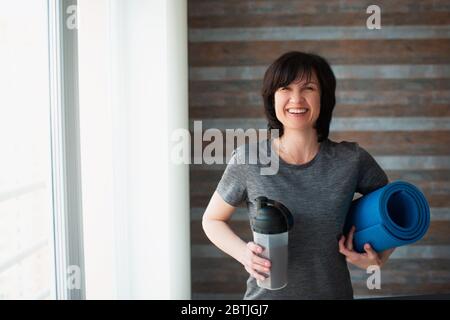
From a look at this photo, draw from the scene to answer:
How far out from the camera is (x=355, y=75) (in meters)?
2.13

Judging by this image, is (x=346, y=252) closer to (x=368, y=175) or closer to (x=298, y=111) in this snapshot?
(x=368, y=175)

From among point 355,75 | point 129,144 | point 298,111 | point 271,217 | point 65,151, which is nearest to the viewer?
point 271,217

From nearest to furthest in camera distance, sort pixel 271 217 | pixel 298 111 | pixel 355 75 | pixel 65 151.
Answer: pixel 271 217, pixel 298 111, pixel 65 151, pixel 355 75

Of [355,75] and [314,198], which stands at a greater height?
[355,75]

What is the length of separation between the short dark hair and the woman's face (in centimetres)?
1

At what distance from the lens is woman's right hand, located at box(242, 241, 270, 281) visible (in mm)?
928

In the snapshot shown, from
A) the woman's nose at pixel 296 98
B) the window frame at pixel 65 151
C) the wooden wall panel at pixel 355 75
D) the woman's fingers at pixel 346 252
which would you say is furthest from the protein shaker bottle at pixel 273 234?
the wooden wall panel at pixel 355 75

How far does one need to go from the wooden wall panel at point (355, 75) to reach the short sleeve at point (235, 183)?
115 cm

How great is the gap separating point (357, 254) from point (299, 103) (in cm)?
38

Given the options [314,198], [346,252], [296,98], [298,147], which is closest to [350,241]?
[346,252]

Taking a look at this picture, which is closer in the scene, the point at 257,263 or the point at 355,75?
the point at 257,263

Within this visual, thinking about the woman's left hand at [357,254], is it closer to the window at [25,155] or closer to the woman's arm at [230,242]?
the woman's arm at [230,242]

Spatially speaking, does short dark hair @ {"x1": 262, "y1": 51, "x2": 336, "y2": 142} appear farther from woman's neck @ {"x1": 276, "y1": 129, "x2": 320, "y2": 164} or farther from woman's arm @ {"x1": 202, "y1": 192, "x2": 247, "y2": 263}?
woman's arm @ {"x1": 202, "y1": 192, "x2": 247, "y2": 263}

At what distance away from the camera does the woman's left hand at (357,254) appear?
96 cm
